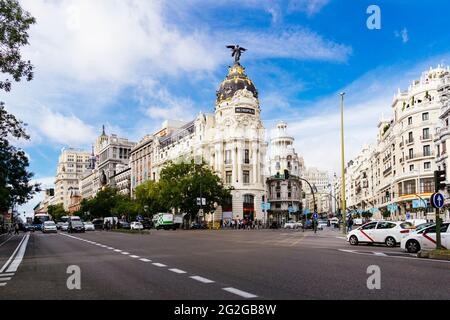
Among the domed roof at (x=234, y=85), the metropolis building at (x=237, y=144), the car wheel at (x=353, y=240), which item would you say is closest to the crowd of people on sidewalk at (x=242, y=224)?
the metropolis building at (x=237, y=144)

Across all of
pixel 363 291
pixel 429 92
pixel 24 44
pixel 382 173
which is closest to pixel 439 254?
pixel 363 291

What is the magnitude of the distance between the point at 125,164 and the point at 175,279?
539 ft

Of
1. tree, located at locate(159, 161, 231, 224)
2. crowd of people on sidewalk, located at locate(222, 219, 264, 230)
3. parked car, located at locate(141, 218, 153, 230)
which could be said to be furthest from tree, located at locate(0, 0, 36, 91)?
parked car, located at locate(141, 218, 153, 230)

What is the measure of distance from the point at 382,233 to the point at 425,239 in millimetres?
5783

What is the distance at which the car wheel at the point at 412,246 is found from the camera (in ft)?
66.7

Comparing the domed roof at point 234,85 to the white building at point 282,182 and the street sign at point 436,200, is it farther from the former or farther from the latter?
the street sign at point 436,200

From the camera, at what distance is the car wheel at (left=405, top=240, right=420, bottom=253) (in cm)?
2034

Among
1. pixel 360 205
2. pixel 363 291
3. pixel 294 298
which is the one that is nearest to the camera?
pixel 294 298

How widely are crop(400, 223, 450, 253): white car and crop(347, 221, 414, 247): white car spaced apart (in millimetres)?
4176

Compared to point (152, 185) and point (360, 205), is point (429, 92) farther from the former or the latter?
point (360, 205)

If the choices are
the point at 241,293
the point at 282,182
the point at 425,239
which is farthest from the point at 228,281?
the point at 282,182

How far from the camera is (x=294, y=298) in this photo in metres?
8.16

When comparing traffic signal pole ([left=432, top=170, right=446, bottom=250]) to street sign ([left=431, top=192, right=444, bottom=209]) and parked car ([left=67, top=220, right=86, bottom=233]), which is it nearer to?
street sign ([left=431, top=192, right=444, bottom=209])

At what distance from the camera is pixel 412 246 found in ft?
67.3
